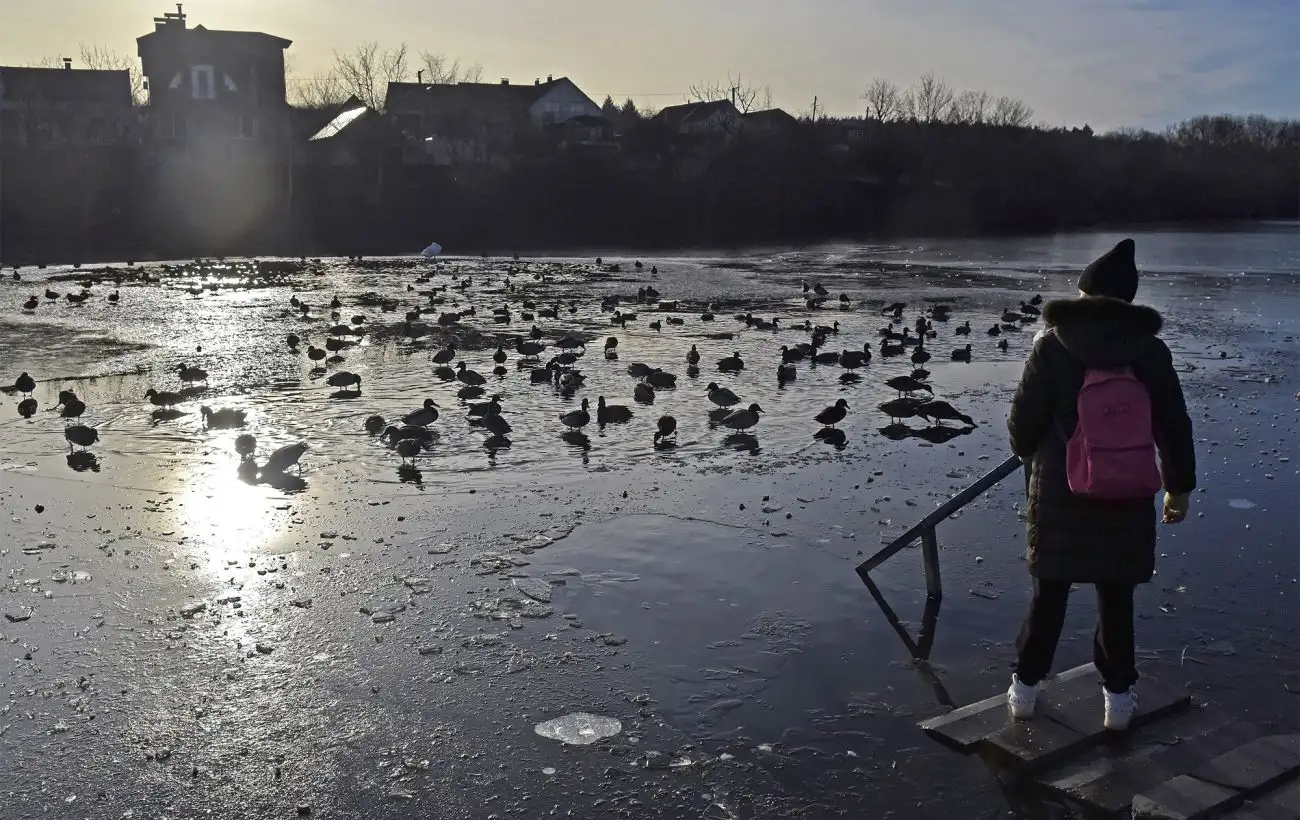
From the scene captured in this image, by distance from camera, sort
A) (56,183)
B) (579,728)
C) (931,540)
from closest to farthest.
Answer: (579,728), (931,540), (56,183)

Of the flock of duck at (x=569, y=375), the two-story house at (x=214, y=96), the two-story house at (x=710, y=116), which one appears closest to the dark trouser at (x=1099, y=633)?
the flock of duck at (x=569, y=375)

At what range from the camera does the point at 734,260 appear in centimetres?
4366

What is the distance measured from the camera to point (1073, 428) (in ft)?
13.4

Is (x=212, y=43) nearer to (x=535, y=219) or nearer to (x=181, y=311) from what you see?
(x=535, y=219)

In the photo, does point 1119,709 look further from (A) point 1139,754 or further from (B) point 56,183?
(B) point 56,183

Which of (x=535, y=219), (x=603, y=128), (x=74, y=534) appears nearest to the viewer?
(x=74, y=534)

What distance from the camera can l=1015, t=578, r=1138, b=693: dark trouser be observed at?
429cm

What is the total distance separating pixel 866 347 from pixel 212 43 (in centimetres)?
5808

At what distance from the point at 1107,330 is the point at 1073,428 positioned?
39cm

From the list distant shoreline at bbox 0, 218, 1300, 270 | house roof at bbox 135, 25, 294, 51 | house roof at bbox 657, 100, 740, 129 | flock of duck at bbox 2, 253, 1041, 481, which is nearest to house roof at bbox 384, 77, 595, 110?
house roof at bbox 657, 100, 740, 129

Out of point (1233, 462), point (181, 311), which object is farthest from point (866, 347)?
point (181, 311)

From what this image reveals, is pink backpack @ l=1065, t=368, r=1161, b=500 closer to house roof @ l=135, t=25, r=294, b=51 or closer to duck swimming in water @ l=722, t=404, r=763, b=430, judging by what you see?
duck swimming in water @ l=722, t=404, r=763, b=430

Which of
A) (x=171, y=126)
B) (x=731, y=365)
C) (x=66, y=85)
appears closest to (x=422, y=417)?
(x=731, y=365)

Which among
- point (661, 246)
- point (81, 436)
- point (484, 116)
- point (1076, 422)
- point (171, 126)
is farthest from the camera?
point (484, 116)
